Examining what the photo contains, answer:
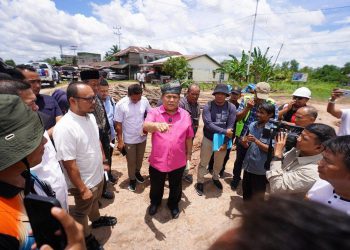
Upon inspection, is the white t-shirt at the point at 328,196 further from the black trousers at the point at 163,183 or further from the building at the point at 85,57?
the building at the point at 85,57

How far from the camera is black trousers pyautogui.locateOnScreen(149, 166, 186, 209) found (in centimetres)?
311

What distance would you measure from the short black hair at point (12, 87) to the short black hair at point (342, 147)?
2510mm

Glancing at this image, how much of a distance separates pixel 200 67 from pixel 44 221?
34.4m

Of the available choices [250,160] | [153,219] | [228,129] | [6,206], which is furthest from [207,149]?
[6,206]

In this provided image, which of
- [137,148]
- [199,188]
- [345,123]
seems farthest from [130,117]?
[345,123]

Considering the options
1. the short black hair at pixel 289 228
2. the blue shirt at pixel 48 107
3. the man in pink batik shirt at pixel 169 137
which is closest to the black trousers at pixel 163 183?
the man in pink batik shirt at pixel 169 137

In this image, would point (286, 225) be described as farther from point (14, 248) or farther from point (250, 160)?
point (250, 160)

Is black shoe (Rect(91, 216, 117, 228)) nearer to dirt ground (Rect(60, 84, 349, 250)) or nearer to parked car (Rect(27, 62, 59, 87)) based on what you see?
dirt ground (Rect(60, 84, 349, 250))

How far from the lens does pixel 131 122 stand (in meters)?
3.75

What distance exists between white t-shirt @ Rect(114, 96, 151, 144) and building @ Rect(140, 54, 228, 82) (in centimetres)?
2814

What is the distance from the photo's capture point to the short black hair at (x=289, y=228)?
1.40 feet

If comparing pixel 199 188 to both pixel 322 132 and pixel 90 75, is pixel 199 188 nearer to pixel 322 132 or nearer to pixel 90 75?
pixel 322 132

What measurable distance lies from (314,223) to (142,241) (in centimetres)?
283

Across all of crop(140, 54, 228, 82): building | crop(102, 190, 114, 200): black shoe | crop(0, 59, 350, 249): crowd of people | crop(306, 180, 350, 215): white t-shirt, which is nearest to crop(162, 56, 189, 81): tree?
crop(140, 54, 228, 82): building
